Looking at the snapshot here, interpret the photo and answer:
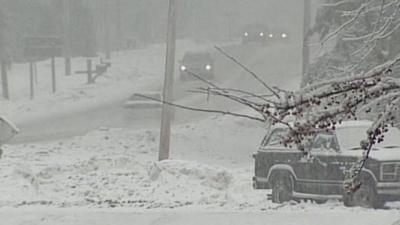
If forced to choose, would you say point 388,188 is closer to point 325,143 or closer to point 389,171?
point 389,171

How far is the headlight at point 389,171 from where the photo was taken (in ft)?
43.4

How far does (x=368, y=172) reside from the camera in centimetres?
1322

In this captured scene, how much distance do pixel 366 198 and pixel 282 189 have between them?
6.22ft

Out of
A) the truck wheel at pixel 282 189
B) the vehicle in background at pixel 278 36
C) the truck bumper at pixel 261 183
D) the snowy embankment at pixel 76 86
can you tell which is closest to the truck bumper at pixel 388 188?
the truck wheel at pixel 282 189

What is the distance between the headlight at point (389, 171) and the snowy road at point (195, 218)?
9.36 feet

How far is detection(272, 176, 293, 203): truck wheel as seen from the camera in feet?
47.3

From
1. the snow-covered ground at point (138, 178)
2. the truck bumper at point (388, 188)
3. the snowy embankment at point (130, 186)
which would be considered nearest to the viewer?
the snow-covered ground at point (138, 178)

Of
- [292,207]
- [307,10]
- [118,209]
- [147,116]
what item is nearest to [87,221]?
[118,209]

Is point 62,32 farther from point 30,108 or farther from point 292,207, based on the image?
point 292,207

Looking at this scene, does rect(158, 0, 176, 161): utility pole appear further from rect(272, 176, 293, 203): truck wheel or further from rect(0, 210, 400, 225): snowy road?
rect(0, 210, 400, 225): snowy road

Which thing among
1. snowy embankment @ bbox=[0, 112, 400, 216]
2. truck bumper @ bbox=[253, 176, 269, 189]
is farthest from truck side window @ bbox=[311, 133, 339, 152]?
truck bumper @ bbox=[253, 176, 269, 189]

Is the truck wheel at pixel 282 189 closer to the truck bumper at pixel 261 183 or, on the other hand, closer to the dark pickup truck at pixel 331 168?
the dark pickup truck at pixel 331 168

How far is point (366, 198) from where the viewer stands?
13195 mm

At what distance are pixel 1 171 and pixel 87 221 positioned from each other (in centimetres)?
870
